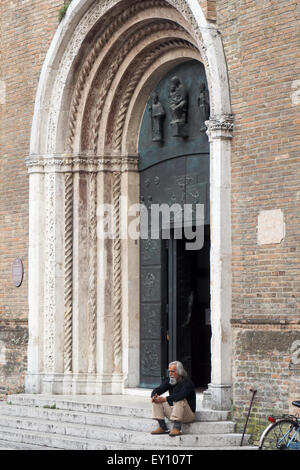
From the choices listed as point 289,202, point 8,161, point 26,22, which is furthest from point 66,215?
point 289,202

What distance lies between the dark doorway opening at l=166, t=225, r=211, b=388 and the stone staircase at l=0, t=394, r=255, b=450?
89 cm

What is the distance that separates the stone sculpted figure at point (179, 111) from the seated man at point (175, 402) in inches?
146

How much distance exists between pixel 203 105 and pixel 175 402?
4.10m

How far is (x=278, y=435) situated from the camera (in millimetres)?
10656

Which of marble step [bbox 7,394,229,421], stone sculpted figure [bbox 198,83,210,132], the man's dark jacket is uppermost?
stone sculpted figure [bbox 198,83,210,132]

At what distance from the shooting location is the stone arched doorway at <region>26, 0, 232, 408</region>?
573 inches

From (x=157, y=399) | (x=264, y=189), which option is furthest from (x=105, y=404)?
(x=264, y=189)

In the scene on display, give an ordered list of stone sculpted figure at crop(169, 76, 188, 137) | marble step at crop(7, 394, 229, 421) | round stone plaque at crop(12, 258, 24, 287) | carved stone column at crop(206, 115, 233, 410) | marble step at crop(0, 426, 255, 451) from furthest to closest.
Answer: round stone plaque at crop(12, 258, 24, 287)
stone sculpted figure at crop(169, 76, 188, 137)
carved stone column at crop(206, 115, 233, 410)
marble step at crop(7, 394, 229, 421)
marble step at crop(0, 426, 255, 451)

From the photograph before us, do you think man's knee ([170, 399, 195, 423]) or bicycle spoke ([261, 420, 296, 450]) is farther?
man's knee ([170, 399, 195, 423])

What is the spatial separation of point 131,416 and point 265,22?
494 centimetres

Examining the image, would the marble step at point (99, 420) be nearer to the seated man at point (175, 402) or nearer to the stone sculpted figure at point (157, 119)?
the seated man at point (175, 402)

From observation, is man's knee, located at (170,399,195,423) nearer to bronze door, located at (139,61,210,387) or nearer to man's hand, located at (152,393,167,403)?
man's hand, located at (152,393,167,403)

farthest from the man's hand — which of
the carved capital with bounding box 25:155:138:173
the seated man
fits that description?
the carved capital with bounding box 25:155:138:173

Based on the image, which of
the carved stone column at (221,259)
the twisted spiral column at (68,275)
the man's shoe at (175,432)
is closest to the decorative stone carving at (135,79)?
the twisted spiral column at (68,275)
